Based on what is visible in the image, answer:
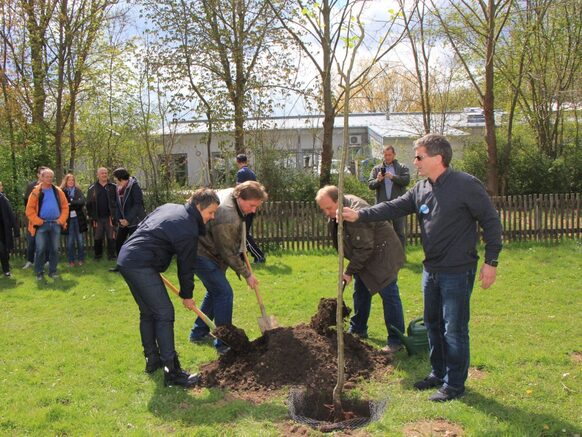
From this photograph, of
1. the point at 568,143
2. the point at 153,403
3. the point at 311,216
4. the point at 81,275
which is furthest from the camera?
the point at 568,143

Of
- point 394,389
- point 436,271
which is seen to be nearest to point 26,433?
point 394,389

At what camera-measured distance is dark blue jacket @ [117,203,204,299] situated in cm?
461

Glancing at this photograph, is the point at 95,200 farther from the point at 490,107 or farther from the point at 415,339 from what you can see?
the point at 490,107

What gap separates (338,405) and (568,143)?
1726 centimetres

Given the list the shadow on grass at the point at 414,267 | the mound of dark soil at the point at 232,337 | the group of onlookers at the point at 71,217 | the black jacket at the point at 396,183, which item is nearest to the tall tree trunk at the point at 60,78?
the group of onlookers at the point at 71,217

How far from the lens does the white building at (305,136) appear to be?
1617 centimetres

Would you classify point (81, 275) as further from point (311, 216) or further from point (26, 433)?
point (26, 433)

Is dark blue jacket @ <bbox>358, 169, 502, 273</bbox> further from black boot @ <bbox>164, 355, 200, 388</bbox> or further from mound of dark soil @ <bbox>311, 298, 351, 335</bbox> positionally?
black boot @ <bbox>164, 355, 200, 388</bbox>

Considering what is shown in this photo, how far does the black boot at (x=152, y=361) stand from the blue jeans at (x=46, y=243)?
17.0ft

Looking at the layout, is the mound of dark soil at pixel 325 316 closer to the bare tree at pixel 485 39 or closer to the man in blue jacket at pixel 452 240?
the man in blue jacket at pixel 452 240

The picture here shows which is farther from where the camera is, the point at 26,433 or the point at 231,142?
the point at 231,142

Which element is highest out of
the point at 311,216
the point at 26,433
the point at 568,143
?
the point at 568,143

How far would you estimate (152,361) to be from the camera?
17.0 ft

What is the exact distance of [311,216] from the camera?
1148 cm
